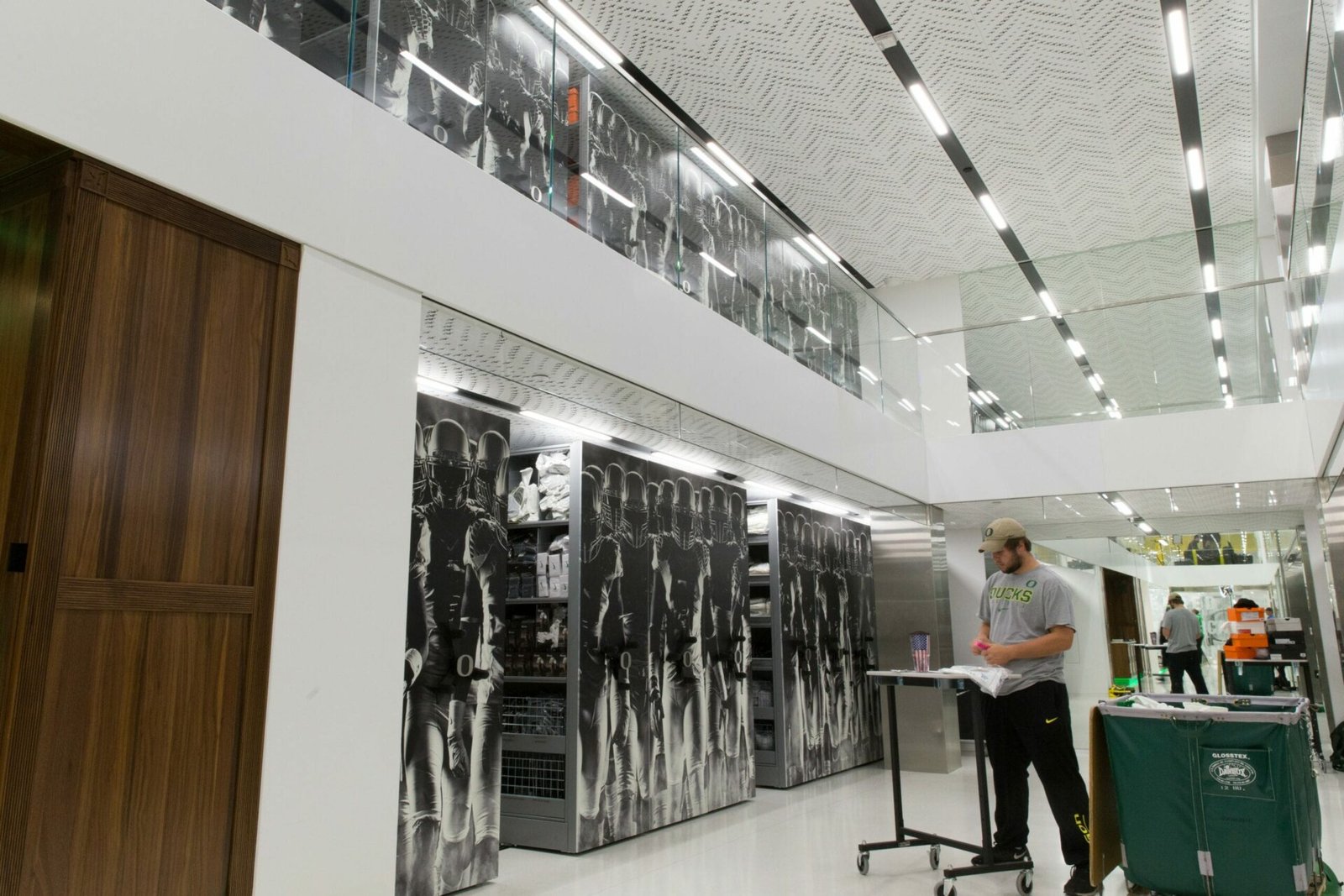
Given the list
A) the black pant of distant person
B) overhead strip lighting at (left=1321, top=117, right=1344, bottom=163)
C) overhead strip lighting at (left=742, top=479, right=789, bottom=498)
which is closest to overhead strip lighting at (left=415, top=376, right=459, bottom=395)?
overhead strip lighting at (left=742, top=479, right=789, bottom=498)

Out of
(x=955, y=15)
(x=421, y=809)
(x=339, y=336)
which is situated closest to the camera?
(x=339, y=336)

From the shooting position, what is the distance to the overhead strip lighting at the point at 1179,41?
16.9 feet

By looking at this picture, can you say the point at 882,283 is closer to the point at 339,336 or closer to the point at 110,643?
the point at 339,336

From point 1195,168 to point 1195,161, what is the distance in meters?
0.12

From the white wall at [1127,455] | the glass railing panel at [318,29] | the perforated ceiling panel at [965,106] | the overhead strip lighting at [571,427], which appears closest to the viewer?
the glass railing panel at [318,29]

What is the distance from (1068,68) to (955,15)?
3.10 ft

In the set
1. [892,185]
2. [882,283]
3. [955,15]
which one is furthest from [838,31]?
[882,283]

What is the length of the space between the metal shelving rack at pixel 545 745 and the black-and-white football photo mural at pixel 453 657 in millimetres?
611

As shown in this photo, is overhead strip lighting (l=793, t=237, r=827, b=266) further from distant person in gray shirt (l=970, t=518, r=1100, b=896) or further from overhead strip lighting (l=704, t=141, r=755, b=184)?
distant person in gray shirt (l=970, t=518, r=1100, b=896)

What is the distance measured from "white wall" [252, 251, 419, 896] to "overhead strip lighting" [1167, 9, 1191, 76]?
4.53 m

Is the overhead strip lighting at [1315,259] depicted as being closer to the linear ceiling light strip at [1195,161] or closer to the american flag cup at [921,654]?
the linear ceiling light strip at [1195,161]

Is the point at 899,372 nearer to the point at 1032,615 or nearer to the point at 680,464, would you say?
the point at 680,464

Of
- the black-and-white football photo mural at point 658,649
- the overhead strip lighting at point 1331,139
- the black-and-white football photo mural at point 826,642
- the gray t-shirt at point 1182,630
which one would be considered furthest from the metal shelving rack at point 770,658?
the gray t-shirt at point 1182,630

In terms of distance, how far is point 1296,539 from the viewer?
923cm
